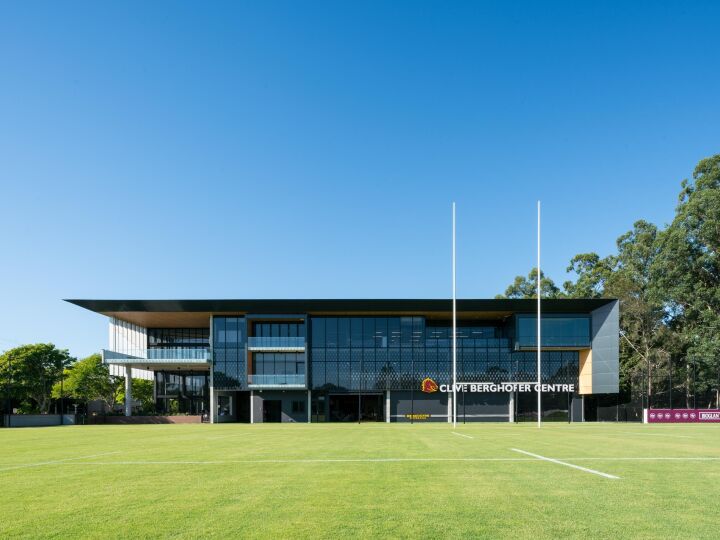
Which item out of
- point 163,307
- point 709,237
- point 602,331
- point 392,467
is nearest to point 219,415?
point 163,307

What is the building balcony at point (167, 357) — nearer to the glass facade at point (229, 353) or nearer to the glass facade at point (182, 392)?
the glass facade at point (229, 353)

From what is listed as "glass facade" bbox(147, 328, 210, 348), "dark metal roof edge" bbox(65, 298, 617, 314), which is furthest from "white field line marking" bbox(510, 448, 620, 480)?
"glass facade" bbox(147, 328, 210, 348)

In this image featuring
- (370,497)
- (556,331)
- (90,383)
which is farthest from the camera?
(90,383)

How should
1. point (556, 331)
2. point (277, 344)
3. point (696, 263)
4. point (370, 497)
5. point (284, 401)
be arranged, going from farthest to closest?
point (696, 263) → point (284, 401) → point (277, 344) → point (556, 331) → point (370, 497)

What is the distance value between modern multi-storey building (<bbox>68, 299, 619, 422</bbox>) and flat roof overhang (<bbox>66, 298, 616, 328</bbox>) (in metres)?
0.19

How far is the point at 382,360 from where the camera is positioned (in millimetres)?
55969

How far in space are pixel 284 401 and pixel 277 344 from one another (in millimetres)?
5517

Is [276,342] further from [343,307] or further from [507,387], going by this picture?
[507,387]

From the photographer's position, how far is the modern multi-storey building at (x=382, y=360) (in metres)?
55.2

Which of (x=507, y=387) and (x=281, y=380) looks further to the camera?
(x=507, y=387)

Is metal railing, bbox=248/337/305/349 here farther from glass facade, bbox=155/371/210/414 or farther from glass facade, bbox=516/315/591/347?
glass facade, bbox=516/315/591/347

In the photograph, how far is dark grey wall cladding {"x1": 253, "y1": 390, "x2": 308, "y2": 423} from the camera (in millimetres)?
56312

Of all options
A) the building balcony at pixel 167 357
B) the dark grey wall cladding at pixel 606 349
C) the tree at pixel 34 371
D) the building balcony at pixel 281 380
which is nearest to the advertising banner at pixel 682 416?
the dark grey wall cladding at pixel 606 349

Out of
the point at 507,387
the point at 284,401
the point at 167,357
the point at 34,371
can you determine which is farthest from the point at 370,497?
the point at 34,371
